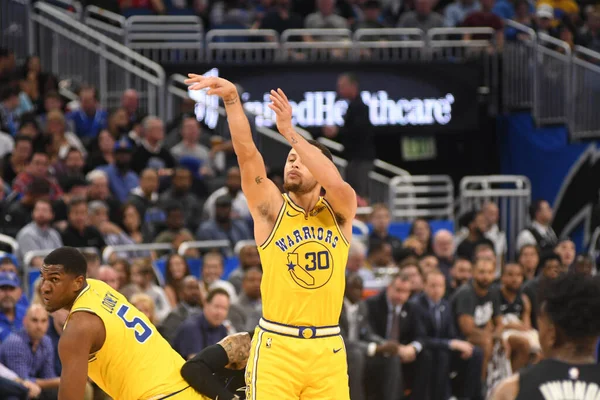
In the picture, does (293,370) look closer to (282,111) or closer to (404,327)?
(282,111)

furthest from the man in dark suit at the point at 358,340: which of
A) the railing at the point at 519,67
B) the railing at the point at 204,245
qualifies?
the railing at the point at 519,67

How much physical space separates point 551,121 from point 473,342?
299 inches

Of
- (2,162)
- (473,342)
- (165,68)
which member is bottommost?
(473,342)

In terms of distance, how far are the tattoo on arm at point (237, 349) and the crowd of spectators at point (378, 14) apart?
42.3 ft

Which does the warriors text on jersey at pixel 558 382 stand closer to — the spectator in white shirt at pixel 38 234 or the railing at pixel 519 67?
the spectator in white shirt at pixel 38 234

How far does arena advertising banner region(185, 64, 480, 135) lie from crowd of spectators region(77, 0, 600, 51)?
34.9 inches

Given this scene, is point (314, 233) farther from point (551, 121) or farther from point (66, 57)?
point (551, 121)

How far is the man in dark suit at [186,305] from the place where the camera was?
12367 mm

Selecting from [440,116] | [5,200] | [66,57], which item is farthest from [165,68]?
[5,200]

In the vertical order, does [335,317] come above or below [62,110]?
below

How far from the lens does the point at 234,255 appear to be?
14914 mm

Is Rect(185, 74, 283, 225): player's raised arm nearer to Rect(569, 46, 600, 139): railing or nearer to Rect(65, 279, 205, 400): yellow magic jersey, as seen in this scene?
Rect(65, 279, 205, 400): yellow magic jersey

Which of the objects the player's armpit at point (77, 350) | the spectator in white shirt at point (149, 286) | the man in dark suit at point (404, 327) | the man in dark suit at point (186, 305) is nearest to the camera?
the player's armpit at point (77, 350)

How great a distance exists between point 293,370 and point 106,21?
1349 cm
